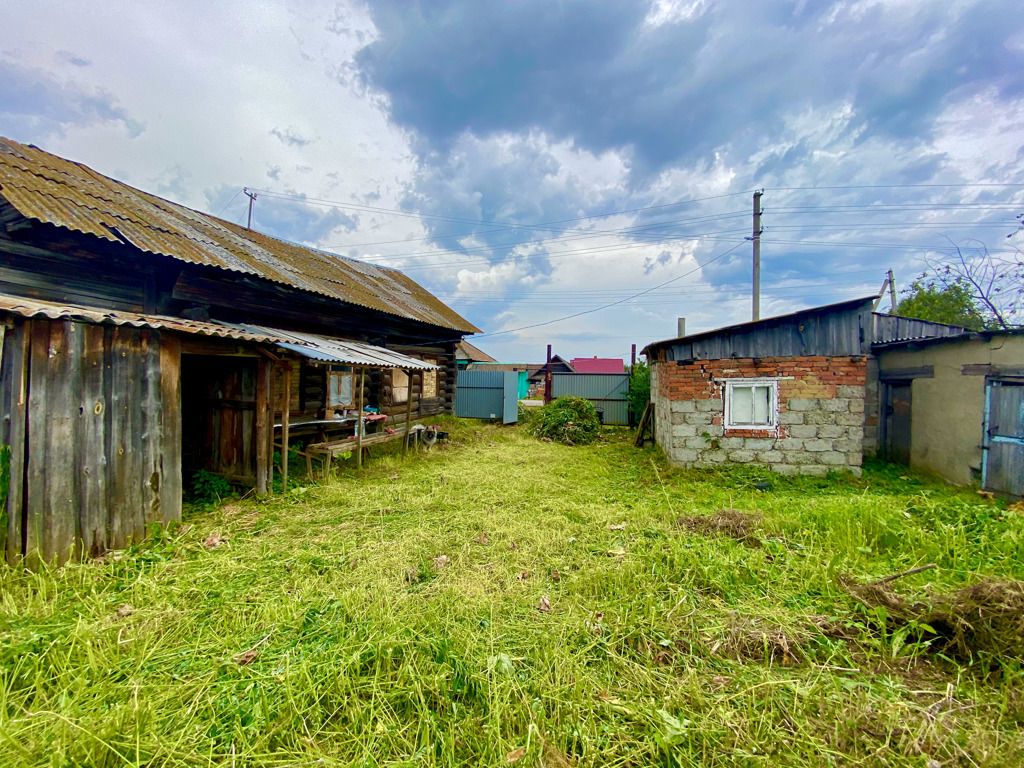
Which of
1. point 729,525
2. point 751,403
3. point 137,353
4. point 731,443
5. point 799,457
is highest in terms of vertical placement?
point 137,353

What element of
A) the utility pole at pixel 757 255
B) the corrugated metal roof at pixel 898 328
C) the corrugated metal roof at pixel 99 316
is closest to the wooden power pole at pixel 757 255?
the utility pole at pixel 757 255

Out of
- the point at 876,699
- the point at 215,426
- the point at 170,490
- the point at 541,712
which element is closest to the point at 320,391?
the point at 215,426

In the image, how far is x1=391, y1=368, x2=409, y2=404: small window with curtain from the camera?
1237cm

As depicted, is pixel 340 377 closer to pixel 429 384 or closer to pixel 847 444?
pixel 429 384

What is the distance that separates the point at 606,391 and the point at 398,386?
7.73 metres

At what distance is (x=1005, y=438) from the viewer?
19.9ft

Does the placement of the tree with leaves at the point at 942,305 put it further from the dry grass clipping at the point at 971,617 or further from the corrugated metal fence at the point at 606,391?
the dry grass clipping at the point at 971,617

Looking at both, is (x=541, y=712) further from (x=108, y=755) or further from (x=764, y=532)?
(x=764, y=532)

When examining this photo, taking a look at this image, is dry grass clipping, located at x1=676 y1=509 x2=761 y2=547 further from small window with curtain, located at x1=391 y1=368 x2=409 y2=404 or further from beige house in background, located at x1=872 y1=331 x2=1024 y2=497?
small window with curtain, located at x1=391 y1=368 x2=409 y2=404

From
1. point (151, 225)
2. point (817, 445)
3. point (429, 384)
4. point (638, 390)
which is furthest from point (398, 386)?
point (817, 445)

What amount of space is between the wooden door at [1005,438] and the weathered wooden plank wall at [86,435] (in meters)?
11.2

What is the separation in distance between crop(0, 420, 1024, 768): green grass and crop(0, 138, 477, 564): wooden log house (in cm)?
63

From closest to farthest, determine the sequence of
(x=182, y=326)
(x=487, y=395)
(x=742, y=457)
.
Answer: (x=182, y=326) < (x=742, y=457) < (x=487, y=395)

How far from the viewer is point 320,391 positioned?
31.1ft
